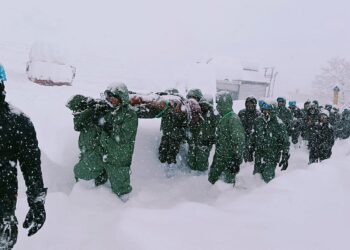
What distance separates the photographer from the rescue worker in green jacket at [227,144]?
235 inches

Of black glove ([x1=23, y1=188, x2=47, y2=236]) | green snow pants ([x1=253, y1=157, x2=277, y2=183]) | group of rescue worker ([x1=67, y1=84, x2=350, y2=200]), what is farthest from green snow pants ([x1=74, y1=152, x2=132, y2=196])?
green snow pants ([x1=253, y1=157, x2=277, y2=183])

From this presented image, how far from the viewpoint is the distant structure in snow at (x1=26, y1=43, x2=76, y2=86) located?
11250mm

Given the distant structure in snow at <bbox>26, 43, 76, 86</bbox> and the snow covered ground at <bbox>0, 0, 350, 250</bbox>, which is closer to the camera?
the snow covered ground at <bbox>0, 0, 350, 250</bbox>

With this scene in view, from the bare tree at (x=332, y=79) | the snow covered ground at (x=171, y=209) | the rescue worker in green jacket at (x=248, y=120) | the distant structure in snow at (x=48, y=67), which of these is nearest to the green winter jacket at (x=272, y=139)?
the snow covered ground at (x=171, y=209)

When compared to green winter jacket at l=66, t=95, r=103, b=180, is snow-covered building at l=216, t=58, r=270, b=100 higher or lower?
lower

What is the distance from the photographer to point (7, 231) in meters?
2.54

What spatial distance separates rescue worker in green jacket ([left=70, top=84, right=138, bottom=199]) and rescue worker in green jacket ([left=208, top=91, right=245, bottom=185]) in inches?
67.9

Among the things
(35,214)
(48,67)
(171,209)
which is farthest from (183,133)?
(48,67)

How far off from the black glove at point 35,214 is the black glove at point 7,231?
0.09 m

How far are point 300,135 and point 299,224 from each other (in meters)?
9.54

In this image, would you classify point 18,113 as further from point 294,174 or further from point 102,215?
point 294,174

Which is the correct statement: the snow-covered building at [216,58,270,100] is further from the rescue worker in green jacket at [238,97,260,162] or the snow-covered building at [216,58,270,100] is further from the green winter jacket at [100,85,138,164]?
the green winter jacket at [100,85,138,164]

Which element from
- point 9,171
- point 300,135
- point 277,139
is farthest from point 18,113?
point 300,135

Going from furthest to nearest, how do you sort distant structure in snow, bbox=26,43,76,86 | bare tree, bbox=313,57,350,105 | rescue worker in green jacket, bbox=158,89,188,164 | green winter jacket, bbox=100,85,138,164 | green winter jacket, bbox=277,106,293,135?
1. bare tree, bbox=313,57,350,105
2. distant structure in snow, bbox=26,43,76,86
3. green winter jacket, bbox=277,106,293,135
4. rescue worker in green jacket, bbox=158,89,188,164
5. green winter jacket, bbox=100,85,138,164
